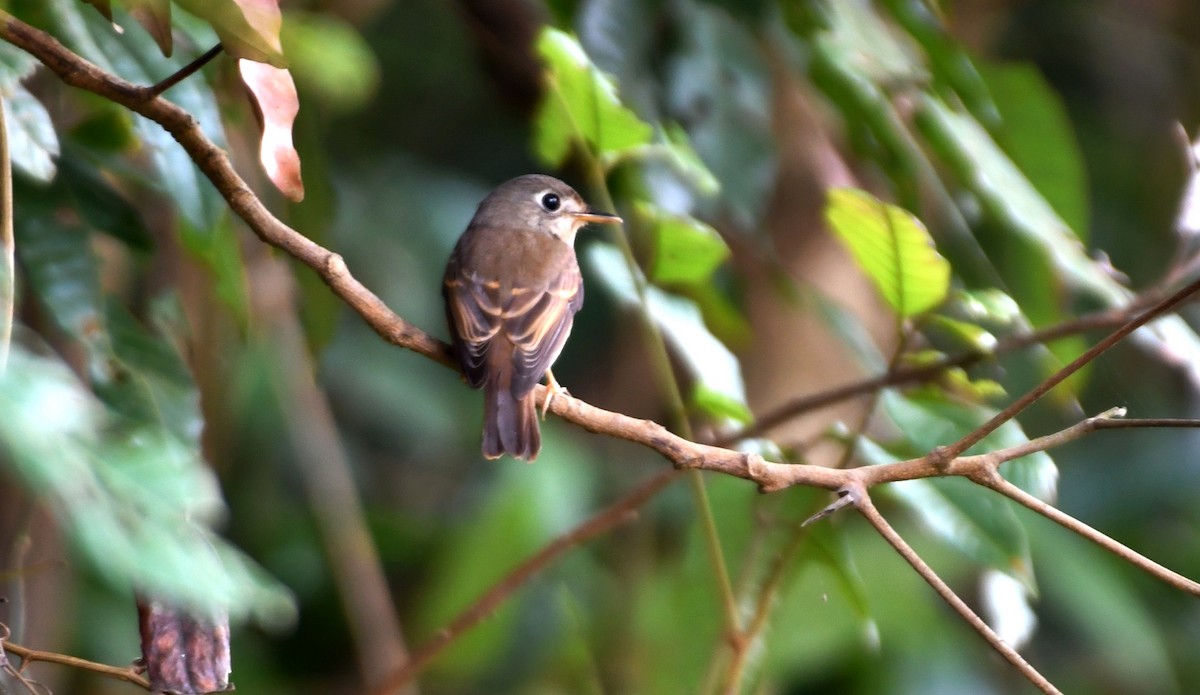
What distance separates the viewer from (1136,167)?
6742 mm

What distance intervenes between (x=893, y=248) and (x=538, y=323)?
0.98m

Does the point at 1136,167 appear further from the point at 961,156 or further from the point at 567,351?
the point at 961,156

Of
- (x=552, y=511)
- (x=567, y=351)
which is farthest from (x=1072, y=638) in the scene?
(x=552, y=511)

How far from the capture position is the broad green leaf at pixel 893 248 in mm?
2301

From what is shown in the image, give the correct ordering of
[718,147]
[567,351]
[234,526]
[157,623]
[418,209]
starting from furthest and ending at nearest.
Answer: [567,351] < [418,209] < [234,526] < [718,147] < [157,623]

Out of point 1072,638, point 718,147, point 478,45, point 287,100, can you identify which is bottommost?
point 1072,638

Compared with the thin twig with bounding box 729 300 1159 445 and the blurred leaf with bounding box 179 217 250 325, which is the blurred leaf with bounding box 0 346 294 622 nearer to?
the blurred leaf with bounding box 179 217 250 325

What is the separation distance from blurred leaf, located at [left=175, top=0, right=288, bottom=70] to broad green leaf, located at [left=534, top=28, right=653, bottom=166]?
28.3 inches

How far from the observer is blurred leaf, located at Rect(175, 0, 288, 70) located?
167 centimetres

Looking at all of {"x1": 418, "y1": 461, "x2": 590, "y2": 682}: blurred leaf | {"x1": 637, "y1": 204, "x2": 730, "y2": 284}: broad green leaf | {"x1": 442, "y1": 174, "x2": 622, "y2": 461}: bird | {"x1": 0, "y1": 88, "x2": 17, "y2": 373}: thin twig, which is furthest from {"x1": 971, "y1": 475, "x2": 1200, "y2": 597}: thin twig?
{"x1": 418, "y1": 461, "x2": 590, "y2": 682}: blurred leaf

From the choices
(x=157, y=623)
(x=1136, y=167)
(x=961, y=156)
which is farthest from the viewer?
(x=1136, y=167)

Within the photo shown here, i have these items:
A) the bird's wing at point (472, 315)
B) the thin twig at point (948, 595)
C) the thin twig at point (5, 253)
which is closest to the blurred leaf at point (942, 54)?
the bird's wing at point (472, 315)

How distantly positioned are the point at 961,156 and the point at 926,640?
2140 mm

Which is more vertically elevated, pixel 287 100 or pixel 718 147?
pixel 287 100
